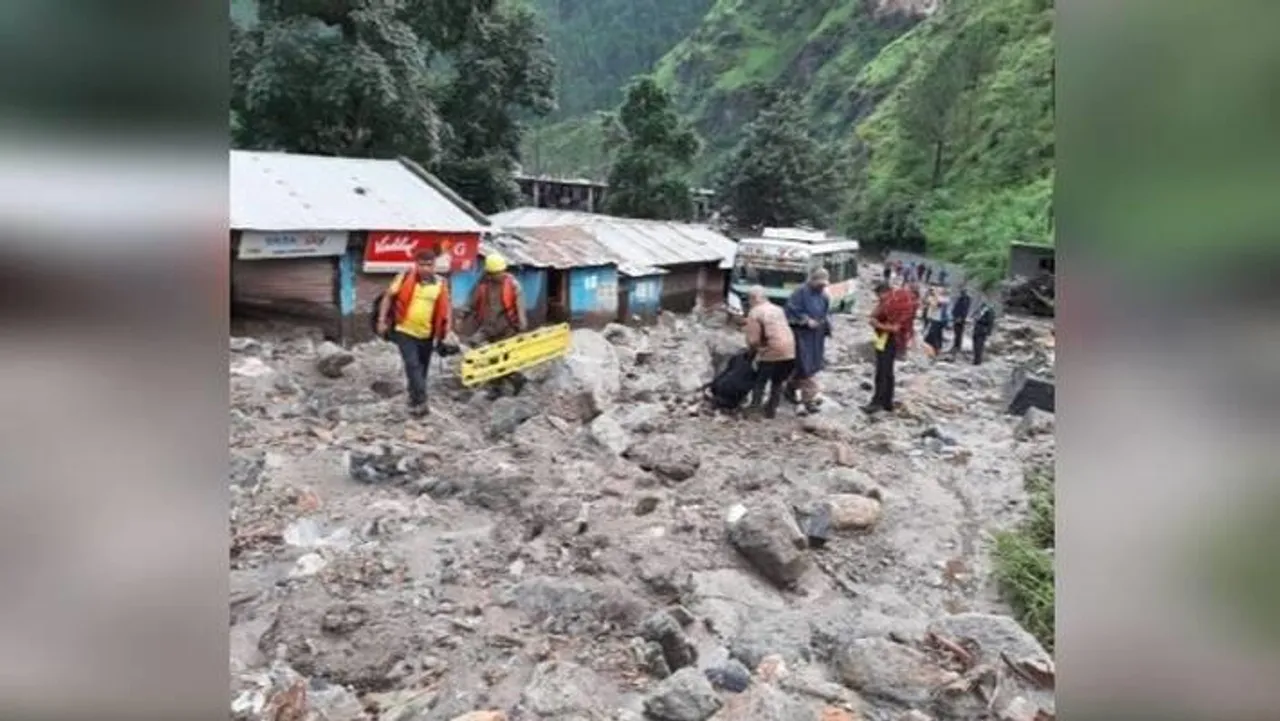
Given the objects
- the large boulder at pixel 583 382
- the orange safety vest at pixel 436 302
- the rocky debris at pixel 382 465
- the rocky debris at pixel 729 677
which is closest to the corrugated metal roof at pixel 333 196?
the orange safety vest at pixel 436 302

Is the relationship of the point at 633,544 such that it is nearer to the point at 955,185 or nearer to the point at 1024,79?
the point at 955,185

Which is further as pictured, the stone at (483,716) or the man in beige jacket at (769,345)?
the man in beige jacket at (769,345)

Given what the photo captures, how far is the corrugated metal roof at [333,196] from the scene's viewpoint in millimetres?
2223

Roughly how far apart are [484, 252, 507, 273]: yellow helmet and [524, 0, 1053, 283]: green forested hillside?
0.30 m

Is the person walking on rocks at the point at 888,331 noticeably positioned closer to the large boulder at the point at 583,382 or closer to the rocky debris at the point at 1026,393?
the rocky debris at the point at 1026,393

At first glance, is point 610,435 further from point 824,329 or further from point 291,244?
point 291,244

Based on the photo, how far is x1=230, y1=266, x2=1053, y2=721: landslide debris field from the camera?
199cm

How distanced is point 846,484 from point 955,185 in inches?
29.0

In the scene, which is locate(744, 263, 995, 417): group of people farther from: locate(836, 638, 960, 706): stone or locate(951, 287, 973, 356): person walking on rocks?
locate(836, 638, 960, 706): stone

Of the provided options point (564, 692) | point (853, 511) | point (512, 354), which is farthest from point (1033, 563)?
point (512, 354)

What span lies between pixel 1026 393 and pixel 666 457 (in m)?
0.87

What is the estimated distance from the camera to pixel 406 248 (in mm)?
2406
